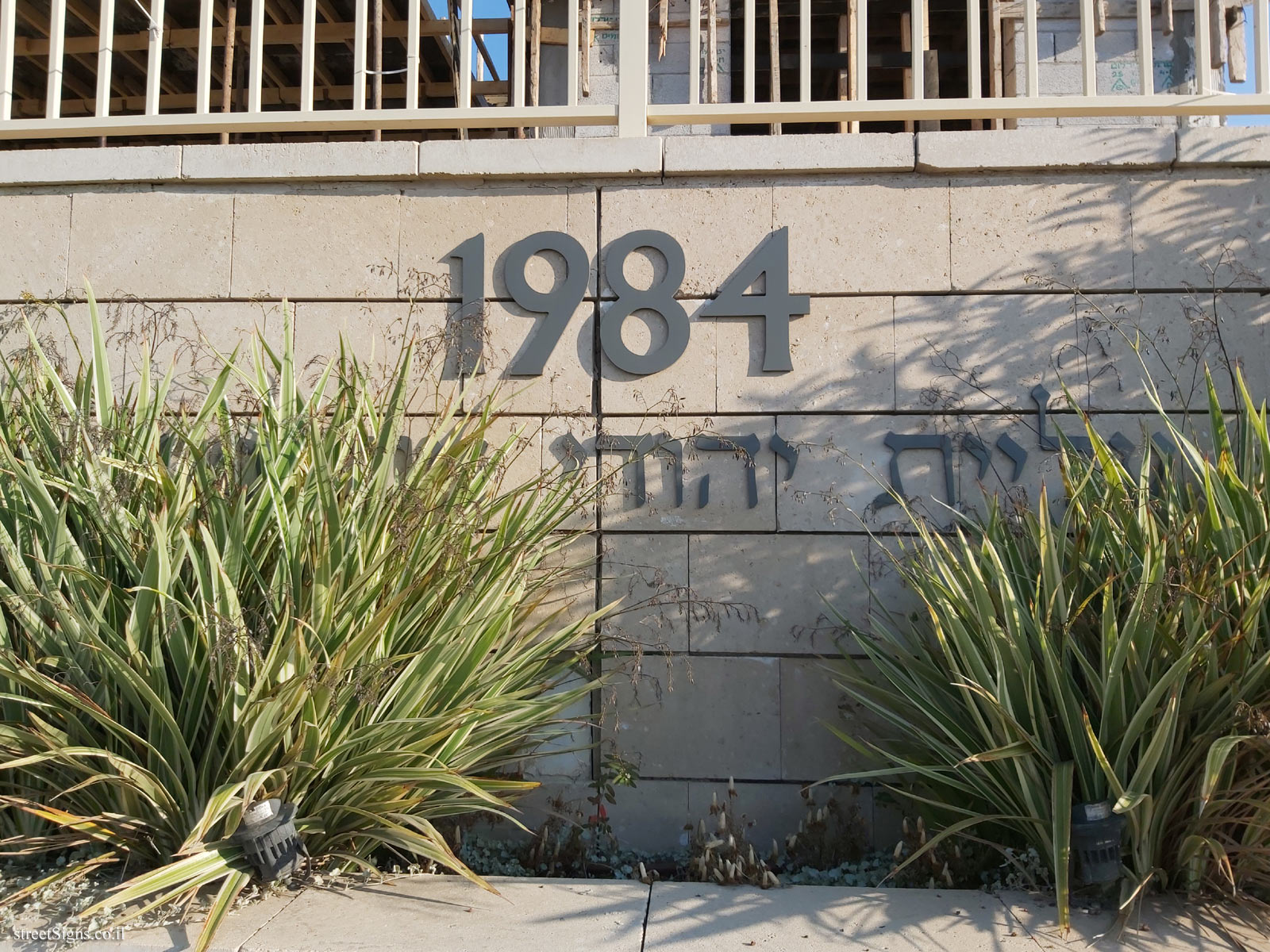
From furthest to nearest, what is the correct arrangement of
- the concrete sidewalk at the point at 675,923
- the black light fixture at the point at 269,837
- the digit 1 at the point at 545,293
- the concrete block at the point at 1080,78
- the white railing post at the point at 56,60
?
the concrete block at the point at 1080,78 → the white railing post at the point at 56,60 → the digit 1 at the point at 545,293 → the black light fixture at the point at 269,837 → the concrete sidewalk at the point at 675,923

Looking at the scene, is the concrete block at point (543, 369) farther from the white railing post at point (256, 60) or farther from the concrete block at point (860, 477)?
the white railing post at point (256, 60)

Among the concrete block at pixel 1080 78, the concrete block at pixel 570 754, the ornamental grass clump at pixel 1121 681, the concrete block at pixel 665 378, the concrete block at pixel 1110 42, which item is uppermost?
the concrete block at pixel 1110 42

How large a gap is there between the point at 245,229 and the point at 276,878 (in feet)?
9.03

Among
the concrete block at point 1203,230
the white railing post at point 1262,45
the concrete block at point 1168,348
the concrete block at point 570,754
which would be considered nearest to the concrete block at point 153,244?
the concrete block at point 570,754

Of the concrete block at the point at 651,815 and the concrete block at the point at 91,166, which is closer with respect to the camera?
the concrete block at the point at 651,815

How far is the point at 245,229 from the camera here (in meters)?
4.43

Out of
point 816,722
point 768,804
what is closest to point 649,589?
point 816,722

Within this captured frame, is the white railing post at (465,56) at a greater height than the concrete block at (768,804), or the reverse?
the white railing post at (465,56)

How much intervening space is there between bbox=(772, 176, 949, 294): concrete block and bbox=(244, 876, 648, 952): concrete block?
8.25 ft

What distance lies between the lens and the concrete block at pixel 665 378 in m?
Answer: 4.24

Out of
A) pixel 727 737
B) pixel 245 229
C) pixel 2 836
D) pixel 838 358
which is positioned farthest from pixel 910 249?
pixel 2 836

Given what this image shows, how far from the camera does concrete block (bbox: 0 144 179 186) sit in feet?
14.6

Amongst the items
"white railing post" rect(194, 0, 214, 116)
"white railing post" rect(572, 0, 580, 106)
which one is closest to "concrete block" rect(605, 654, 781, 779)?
"white railing post" rect(572, 0, 580, 106)

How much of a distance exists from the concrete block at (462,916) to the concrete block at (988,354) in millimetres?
2270
